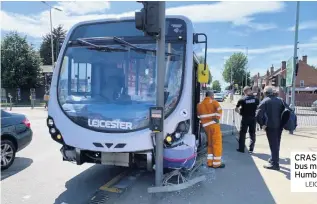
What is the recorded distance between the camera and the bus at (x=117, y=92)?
4406 mm

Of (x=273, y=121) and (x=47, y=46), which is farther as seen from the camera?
(x=47, y=46)

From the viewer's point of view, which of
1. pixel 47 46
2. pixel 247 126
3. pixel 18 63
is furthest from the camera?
pixel 47 46

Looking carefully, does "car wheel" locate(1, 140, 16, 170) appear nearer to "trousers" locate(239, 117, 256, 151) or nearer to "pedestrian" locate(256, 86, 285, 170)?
"pedestrian" locate(256, 86, 285, 170)

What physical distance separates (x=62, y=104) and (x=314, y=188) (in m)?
4.61

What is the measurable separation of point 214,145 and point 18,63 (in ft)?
113

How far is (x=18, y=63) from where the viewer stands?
114ft

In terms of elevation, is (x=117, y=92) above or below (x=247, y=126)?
above

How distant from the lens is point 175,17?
4.86m

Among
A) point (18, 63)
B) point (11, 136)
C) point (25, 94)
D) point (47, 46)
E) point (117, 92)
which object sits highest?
point (47, 46)

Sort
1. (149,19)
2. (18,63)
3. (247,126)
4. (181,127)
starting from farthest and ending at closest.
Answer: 1. (18,63)
2. (247,126)
3. (181,127)
4. (149,19)

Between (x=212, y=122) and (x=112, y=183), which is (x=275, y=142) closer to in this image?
(x=212, y=122)

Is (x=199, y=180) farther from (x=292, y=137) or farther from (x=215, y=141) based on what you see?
(x=292, y=137)

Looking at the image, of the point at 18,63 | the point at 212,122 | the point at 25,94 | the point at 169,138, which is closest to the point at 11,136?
the point at 169,138

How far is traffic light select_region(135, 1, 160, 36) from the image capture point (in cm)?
432
